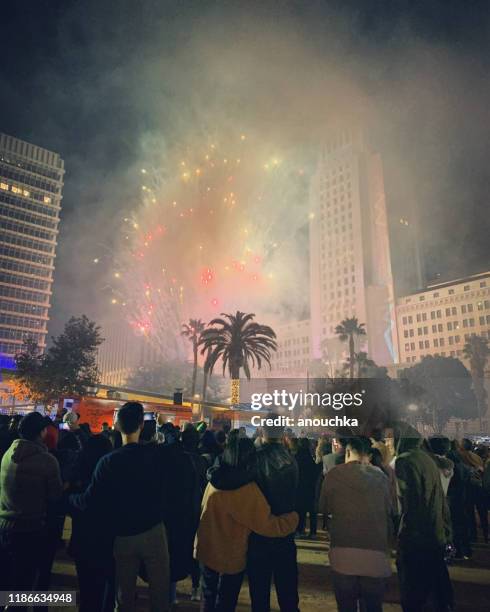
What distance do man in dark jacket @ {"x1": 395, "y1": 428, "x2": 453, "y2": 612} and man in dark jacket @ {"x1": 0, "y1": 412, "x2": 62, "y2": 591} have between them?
4124 millimetres

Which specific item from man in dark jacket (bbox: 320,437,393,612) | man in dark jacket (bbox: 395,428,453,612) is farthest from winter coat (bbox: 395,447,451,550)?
man in dark jacket (bbox: 320,437,393,612)

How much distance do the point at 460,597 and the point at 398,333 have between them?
356ft

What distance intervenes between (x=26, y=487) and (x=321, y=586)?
5.24 metres

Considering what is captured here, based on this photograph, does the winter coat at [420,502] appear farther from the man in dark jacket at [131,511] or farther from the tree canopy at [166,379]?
the tree canopy at [166,379]

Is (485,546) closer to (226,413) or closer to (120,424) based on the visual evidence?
(120,424)

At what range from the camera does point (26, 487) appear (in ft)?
14.3

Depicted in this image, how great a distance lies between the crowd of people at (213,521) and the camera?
3639 mm

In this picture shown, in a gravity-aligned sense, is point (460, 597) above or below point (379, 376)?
below

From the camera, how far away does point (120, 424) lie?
3.89 m

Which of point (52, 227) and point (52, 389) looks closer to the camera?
point (52, 389)

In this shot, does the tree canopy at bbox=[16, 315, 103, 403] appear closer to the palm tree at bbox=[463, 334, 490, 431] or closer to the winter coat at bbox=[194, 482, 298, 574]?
the winter coat at bbox=[194, 482, 298, 574]

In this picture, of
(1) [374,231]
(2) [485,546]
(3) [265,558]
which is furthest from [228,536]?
(1) [374,231]

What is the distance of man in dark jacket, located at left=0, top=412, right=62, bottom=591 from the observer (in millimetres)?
4305

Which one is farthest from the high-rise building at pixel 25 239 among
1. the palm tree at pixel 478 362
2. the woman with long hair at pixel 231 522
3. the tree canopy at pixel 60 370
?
the woman with long hair at pixel 231 522
